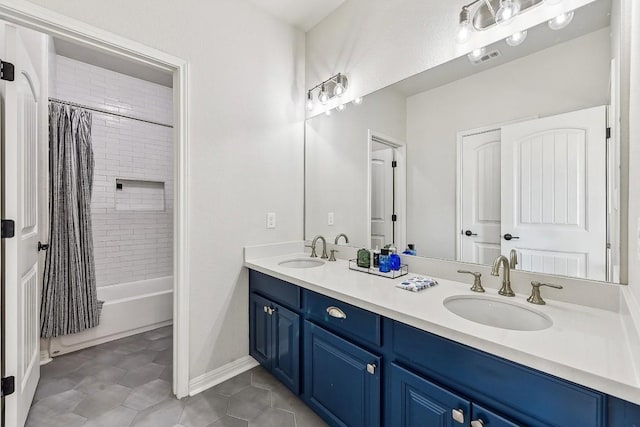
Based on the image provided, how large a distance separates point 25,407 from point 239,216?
4.99 ft

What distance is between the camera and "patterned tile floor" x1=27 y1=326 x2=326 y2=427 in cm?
158

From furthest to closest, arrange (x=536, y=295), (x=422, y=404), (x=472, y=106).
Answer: (x=472, y=106)
(x=536, y=295)
(x=422, y=404)

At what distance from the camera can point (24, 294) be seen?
1480 mm

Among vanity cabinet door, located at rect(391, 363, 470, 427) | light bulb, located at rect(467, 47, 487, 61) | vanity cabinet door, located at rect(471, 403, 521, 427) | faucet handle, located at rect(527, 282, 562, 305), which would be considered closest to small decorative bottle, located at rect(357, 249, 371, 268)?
vanity cabinet door, located at rect(391, 363, 470, 427)

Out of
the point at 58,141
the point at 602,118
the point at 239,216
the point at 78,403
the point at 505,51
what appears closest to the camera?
the point at 602,118

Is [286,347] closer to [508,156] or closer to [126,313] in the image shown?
[508,156]

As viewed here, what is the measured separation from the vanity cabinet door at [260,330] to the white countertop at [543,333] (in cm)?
63

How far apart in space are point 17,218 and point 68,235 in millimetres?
1193

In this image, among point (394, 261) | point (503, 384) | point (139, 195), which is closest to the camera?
point (503, 384)

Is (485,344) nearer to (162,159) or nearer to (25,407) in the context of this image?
(25,407)

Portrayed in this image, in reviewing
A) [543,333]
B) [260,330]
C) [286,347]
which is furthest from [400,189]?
[260,330]

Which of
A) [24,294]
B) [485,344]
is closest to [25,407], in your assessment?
[24,294]

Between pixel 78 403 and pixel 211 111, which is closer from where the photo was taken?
pixel 78 403

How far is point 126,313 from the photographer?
269 centimetres
